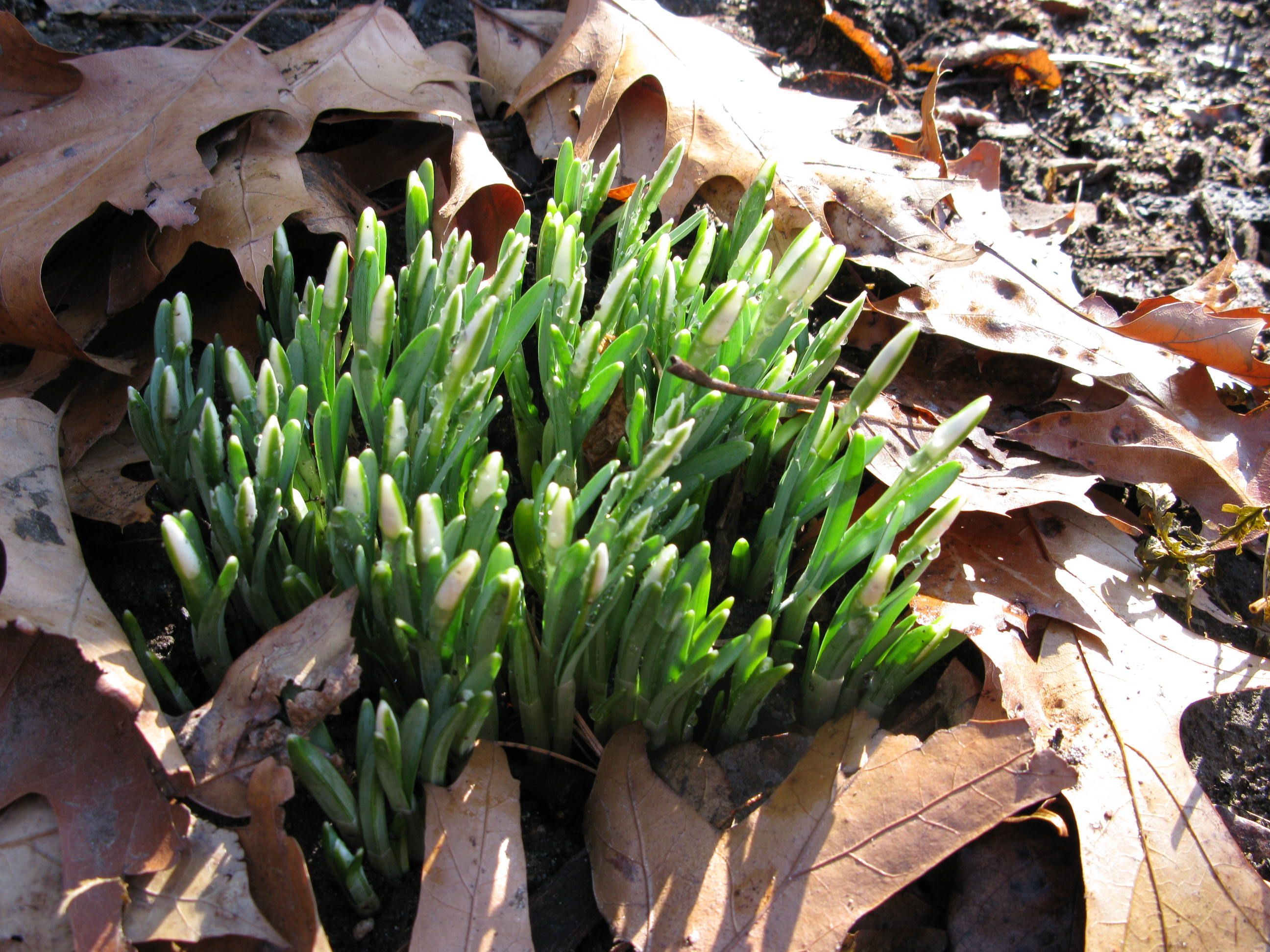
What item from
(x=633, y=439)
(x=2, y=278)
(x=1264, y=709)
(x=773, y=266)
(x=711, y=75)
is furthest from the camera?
(x=711, y=75)

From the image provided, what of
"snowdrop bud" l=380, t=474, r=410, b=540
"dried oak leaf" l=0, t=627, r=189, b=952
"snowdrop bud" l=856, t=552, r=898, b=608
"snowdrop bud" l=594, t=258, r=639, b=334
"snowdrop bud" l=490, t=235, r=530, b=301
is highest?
"snowdrop bud" l=490, t=235, r=530, b=301

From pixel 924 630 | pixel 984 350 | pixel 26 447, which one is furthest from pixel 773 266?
pixel 26 447

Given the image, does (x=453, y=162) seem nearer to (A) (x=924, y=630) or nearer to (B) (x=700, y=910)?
(A) (x=924, y=630)

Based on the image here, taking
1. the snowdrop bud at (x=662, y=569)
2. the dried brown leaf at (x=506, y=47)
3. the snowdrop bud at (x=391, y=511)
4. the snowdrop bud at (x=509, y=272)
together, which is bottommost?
the snowdrop bud at (x=662, y=569)

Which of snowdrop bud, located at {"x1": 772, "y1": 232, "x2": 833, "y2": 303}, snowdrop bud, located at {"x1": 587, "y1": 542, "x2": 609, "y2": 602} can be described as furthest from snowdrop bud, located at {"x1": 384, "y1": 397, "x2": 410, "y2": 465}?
snowdrop bud, located at {"x1": 772, "y1": 232, "x2": 833, "y2": 303}

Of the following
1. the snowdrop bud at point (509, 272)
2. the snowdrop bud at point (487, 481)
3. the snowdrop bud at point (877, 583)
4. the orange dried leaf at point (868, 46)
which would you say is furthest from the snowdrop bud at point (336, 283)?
the orange dried leaf at point (868, 46)

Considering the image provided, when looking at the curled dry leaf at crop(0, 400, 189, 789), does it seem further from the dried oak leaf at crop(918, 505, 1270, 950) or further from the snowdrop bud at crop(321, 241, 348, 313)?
the dried oak leaf at crop(918, 505, 1270, 950)

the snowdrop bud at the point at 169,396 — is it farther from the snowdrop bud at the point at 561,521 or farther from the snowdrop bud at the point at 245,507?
the snowdrop bud at the point at 561,521
